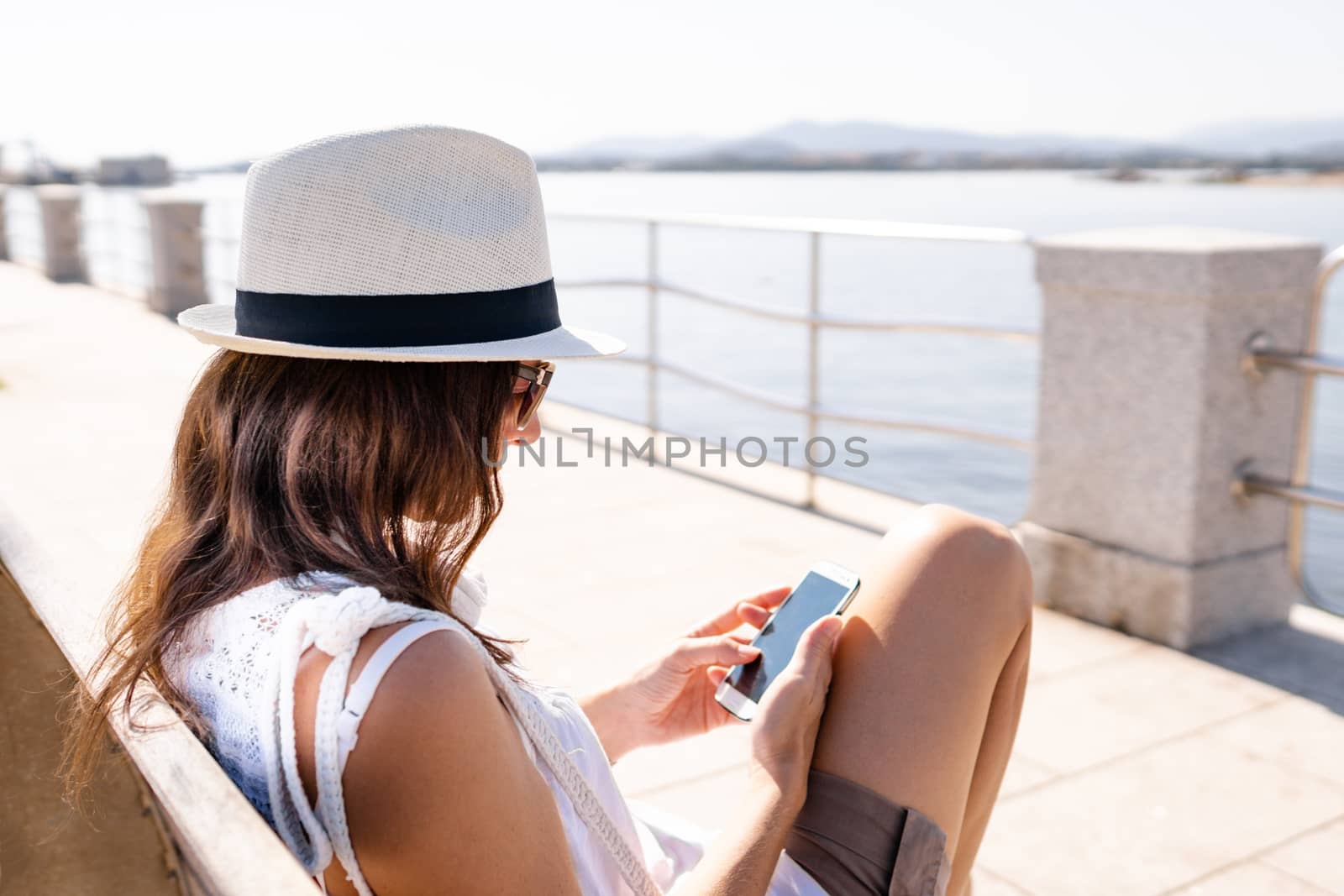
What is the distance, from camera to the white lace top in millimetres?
890

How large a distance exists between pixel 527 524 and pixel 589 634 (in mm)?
1015

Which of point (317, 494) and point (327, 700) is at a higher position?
point (317, 494)

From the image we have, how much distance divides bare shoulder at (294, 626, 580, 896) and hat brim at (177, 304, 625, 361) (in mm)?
230

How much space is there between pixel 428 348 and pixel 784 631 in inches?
22.9

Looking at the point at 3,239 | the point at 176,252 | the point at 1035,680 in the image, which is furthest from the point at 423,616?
the point at 3,239

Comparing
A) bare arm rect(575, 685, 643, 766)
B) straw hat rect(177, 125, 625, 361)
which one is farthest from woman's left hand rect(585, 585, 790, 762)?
straw hat rect(177, 125, 625, 361)

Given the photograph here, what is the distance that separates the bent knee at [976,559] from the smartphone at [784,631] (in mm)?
74

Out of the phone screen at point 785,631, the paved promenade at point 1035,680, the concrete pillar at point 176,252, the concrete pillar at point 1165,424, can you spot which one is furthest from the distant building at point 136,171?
the phone screen at point 785,631

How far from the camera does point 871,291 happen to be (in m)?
15.1

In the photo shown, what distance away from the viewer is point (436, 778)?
87cm

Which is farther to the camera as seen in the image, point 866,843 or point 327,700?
point 866,843

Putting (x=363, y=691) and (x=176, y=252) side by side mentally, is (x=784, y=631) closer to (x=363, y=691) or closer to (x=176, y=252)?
(x=363, y=691)

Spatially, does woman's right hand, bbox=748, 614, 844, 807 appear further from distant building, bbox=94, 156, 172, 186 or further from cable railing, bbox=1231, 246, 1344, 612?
distant building, bbox=94, 156, 172, 186

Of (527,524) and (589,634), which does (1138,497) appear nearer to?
(589,634)
